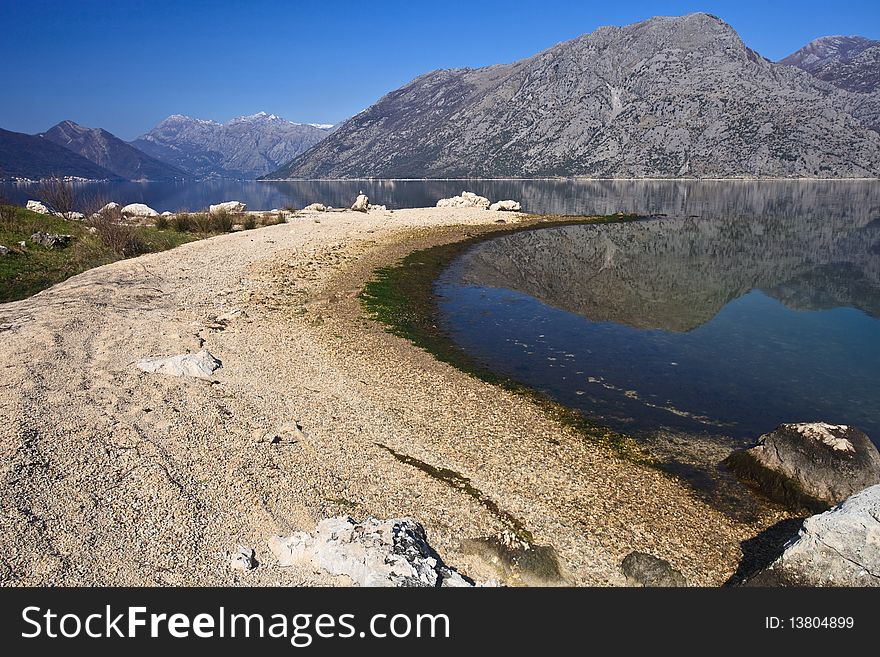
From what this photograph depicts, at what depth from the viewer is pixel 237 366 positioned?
1455 centimetres

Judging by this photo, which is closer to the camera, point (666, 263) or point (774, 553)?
point (774, 553)

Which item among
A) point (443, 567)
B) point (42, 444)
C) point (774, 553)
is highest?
point (42, 444)

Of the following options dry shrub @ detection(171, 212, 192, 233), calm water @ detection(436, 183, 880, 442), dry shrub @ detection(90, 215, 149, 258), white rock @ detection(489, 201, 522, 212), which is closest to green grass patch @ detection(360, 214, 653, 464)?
calm water @ detection(436, 183, 880, 442)

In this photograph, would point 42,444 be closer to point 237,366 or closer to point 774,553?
point 237,366

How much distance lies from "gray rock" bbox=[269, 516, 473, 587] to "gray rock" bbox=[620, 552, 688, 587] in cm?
270

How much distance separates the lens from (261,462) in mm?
9695

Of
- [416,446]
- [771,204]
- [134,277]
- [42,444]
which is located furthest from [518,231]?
[771,204]

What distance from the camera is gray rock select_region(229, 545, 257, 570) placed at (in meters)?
6.79

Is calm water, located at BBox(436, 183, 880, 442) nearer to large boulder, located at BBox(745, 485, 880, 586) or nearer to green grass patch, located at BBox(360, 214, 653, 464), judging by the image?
green grass patch, located at BBox(360, 214, 653, 464)

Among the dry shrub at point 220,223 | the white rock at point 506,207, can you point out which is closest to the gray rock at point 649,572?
the dry shrub at point 220,223

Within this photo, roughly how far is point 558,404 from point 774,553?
6.31 m

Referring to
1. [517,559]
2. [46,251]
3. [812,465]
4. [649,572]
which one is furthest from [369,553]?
[46,251]

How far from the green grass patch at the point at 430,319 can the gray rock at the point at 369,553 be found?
620cm

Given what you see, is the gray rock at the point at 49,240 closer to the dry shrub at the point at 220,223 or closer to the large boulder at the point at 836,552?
the dry shrub at the point at 220,223
